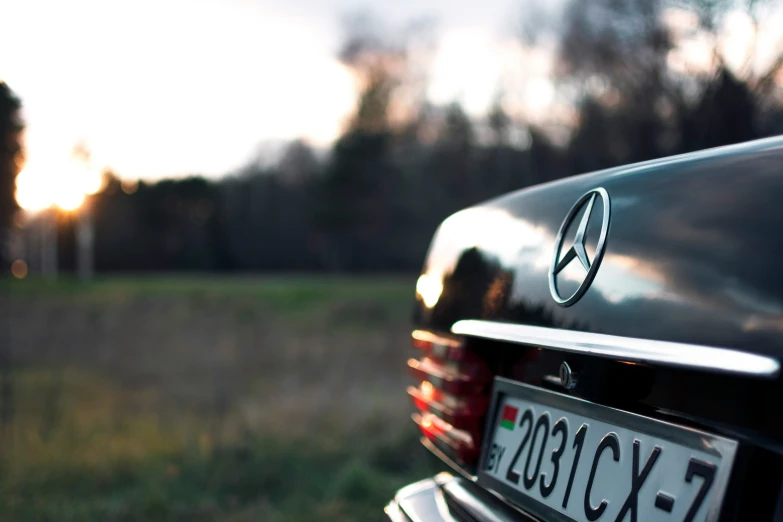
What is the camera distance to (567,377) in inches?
50.8

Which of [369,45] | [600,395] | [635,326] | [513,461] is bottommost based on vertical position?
[513,461]

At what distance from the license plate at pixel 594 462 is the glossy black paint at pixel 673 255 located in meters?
0.16

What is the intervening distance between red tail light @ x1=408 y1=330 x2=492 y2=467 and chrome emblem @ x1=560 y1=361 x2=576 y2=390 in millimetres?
312

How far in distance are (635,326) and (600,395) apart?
6.8 inches

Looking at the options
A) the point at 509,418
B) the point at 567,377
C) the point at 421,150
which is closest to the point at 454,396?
the point at 509,418

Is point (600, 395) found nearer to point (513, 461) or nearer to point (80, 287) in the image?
point (513, 461)

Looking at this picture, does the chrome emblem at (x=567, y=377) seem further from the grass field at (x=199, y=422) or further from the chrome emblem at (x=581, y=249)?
the grass field at (x=199, y=422)

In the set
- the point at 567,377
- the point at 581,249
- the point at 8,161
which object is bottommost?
the point at 567,377

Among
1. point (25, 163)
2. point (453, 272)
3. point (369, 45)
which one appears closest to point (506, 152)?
point (25, 163)

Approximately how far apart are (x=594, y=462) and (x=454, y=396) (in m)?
0.56

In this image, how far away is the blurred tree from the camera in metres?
4.03

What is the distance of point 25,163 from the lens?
4.70m

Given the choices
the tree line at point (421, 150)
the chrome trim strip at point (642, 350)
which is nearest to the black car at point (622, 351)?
the chrome trim strip at point (642, 350)

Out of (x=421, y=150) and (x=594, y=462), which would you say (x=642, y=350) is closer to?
(x=594, y=462)
